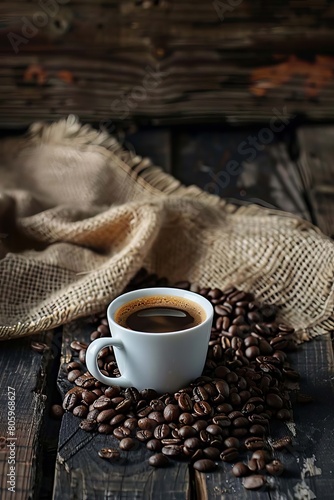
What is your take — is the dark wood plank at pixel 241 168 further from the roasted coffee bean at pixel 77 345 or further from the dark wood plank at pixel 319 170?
the roasted coffee bean at pixel 77 345

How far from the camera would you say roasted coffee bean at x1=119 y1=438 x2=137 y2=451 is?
3.74 ft

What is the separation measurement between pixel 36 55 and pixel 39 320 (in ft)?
3.44

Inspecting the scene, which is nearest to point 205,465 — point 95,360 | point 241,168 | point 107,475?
point 107,475

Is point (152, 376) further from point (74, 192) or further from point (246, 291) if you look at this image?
point (74, 192)

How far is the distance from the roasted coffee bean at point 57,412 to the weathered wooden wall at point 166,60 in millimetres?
1263

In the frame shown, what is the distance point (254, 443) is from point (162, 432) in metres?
0.14

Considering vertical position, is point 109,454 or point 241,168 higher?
point 109,454

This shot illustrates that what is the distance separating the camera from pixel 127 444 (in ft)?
3.74

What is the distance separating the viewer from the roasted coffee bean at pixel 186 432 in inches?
45.3

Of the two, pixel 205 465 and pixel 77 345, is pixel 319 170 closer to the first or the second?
pixel 77 345

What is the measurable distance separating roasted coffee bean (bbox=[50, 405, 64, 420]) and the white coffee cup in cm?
8

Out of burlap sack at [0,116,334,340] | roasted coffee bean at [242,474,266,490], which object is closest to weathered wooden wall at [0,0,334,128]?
burlap sack at [0,116,334,340]

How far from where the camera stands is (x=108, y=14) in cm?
220

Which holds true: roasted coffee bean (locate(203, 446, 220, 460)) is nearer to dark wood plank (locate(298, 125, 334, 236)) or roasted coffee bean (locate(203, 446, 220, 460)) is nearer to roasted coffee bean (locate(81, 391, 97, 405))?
roasted coffee bean (locate(81, 391, 97, 405))
